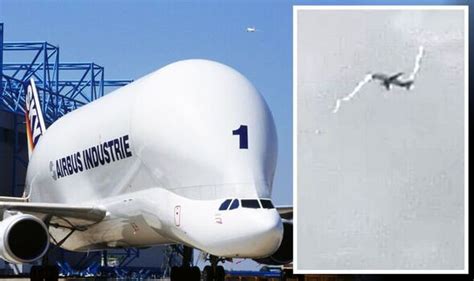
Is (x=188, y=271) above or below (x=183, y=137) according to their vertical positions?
below

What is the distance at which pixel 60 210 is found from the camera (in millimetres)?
20812

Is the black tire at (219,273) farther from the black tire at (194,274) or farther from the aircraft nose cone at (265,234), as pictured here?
the aircraft nose cone at (265,234)

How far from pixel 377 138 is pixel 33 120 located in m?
21.5

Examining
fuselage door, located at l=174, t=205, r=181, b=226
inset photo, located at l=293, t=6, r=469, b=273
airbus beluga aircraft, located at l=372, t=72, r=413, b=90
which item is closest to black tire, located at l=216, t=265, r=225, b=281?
fuselage door, located at l=174, t=205, r=181, b=226

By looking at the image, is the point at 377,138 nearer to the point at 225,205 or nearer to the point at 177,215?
the point at 225,205

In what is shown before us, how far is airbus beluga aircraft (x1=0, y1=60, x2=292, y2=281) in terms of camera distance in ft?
52.5

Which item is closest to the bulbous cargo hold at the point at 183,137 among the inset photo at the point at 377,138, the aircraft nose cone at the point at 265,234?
the aircraft nose cone at the point at 265,234

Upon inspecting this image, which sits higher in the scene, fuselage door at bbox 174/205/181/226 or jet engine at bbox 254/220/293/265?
fuselage door at bbox 174/205/181/226

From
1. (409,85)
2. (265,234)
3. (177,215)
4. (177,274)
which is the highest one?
(409,85)

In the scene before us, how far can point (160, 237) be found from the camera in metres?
19.2

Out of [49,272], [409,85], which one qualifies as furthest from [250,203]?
[49,272]

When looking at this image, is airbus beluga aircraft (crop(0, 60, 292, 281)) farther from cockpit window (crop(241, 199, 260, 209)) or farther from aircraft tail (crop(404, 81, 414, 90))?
aircraft tail (crop(404, 81, 414, 90))

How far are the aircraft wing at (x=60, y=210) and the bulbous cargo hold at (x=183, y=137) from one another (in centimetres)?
42

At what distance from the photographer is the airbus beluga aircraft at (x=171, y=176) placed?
630 inches
